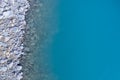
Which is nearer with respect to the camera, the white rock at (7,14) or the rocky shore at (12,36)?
the rocky shore at (12,36)

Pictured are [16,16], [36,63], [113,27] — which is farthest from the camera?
[113,27]

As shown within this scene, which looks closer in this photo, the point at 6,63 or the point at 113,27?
the point at 6,63

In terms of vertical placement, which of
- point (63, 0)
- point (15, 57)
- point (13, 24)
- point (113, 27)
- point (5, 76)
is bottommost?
point (5, 76)

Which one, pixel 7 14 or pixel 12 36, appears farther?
pixel 7 14

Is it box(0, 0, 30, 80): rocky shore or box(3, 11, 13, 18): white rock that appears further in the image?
box(3, 11, 13, 18): white rock

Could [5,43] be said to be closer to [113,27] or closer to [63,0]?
[63,0]

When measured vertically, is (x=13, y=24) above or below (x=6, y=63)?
above

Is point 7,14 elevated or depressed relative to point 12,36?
elevated

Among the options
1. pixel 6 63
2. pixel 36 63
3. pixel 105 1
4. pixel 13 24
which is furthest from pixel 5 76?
pixel 105 1
